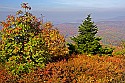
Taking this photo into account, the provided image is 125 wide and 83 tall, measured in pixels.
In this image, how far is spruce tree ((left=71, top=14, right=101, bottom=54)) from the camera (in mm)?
18703

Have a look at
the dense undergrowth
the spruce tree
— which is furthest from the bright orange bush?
the spruce tree

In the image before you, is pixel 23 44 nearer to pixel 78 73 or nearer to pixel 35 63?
pixel 35 63

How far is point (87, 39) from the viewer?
62.6ft

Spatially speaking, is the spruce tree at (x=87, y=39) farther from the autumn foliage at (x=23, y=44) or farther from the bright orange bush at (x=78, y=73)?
the autumn foliage at (x=23, y=44)

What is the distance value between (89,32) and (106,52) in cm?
207

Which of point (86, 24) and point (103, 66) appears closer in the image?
point (103, 66)

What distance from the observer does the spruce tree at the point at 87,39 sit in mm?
18703

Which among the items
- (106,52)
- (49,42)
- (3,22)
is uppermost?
(3,22)

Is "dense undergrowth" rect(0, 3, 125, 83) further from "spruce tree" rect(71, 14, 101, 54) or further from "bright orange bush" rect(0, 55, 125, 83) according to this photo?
"spruce tree" rect(71, 14, 101, 54)

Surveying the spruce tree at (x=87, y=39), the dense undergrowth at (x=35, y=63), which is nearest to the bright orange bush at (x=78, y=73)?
the dense undergrowth at (x=35, y=63)

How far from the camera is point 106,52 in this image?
64.4 ft

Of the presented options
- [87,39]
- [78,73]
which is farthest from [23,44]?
[87,39]

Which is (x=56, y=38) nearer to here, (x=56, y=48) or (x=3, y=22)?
(x=56, y=48)

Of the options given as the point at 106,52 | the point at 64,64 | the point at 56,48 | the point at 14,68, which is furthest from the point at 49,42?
the point at 106,52
